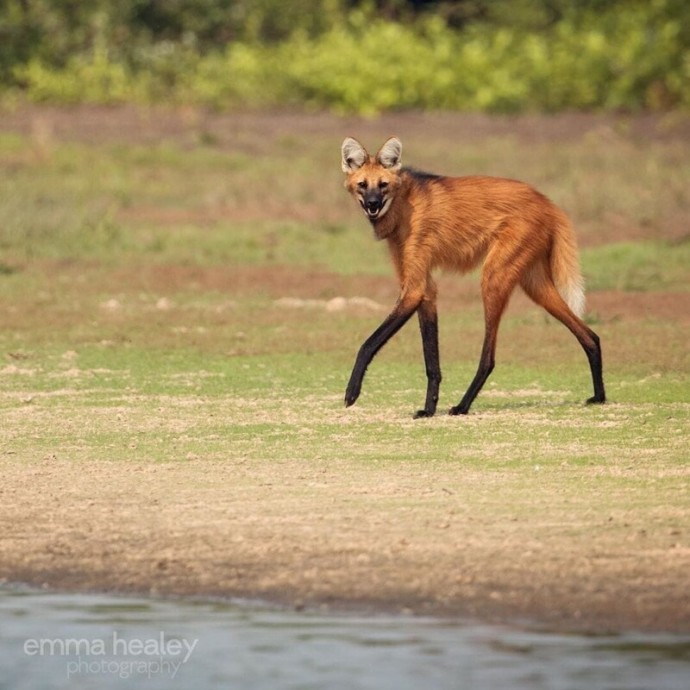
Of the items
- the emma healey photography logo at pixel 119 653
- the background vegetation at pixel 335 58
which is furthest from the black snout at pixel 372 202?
the background vegetation at pixel 335 58

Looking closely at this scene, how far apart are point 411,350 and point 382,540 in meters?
5.18

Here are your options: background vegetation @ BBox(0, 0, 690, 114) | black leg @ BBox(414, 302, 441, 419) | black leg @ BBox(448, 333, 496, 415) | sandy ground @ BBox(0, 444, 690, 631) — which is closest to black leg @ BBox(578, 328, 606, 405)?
black leg @ BBox(448, 333, 496, 415)

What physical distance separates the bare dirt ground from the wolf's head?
1.60 m

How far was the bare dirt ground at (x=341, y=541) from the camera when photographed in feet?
18.1

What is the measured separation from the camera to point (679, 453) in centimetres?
744

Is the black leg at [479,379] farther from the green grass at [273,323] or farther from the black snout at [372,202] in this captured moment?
the black snout at [372,202]

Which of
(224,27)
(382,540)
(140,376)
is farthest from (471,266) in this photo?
(224,27)

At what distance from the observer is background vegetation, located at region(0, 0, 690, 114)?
24641 millimetres

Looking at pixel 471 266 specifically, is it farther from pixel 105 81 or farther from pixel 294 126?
pixel 105 81

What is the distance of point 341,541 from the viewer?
608cm

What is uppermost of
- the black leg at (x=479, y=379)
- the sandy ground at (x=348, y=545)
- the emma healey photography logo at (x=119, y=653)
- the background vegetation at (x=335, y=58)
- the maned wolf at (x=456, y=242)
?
the background vegetation at (x=335, y=58)

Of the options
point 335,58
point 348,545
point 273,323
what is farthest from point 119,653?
point 335,58

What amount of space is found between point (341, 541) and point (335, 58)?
19430mm

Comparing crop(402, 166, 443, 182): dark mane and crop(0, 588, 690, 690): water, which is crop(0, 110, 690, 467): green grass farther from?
crop(0, 588, 690, 690): water
